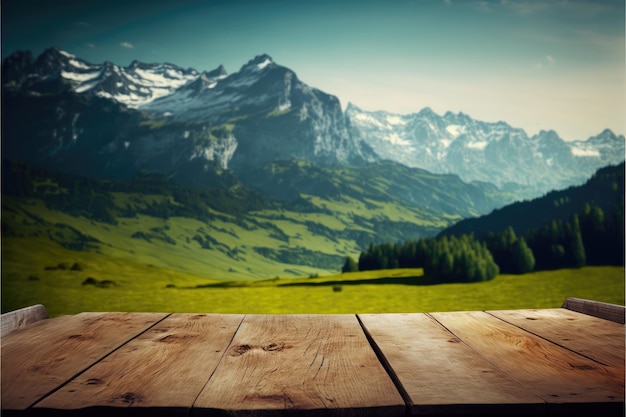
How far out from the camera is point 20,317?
3.53m

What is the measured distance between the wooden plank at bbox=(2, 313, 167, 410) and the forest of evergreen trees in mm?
75117

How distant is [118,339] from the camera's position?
10.6ft

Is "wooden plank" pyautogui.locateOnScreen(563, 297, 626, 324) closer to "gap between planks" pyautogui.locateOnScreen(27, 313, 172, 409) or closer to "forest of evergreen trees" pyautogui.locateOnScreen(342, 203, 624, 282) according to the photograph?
"gap between planks" pyautogui.locateOnScreen(27, 313, 172, 409)

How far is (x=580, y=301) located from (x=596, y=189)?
18768 cm

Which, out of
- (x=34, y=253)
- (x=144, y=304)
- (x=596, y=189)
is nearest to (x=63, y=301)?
(x=144, y=304)

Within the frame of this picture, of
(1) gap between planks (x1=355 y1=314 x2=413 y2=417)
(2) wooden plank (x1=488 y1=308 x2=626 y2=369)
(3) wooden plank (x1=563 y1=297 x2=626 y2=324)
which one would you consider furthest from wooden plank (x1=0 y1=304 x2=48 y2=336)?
(3) wooden plank (x1=563 y1=297 x2=626 y2=324)

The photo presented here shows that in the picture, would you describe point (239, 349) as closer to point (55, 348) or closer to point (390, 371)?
point (390, 371)

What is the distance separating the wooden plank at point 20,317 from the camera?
330 cm

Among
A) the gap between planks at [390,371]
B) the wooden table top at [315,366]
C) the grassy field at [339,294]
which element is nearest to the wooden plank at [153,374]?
the wooden table top at [315,366]

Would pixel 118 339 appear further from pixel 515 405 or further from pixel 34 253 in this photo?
pixel 34 253

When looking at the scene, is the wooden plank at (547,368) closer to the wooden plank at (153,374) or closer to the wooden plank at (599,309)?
the wooden plank at (599,309)

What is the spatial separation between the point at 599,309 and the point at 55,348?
3782mm

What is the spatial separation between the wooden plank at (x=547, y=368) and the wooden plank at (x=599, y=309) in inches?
32.5

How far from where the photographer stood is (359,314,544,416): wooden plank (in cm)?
197
